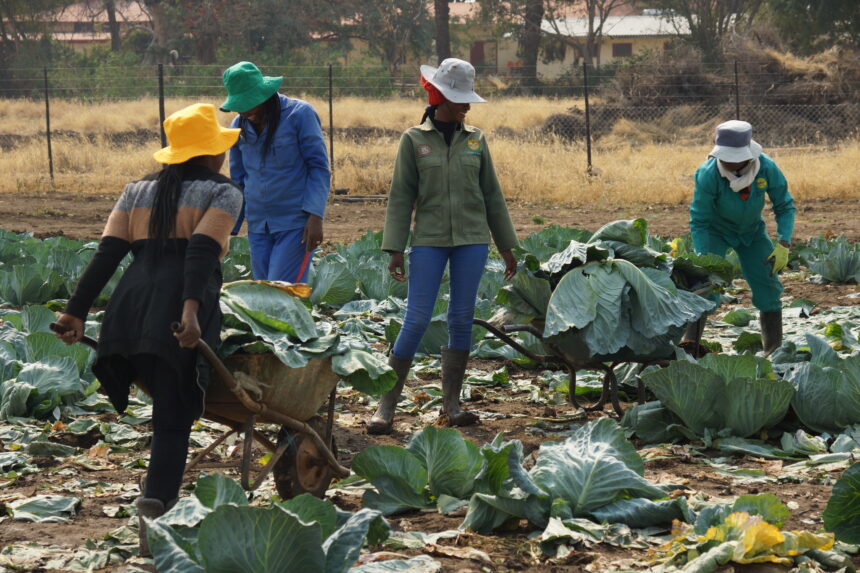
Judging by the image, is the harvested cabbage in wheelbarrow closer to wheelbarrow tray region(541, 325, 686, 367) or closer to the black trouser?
the black trouser

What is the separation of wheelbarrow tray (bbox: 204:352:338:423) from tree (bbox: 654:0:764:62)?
111 feet

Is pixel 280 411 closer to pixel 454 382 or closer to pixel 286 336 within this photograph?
pixel 286 336

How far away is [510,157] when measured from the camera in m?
20.5

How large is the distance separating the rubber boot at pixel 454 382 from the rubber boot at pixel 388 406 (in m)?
0.22

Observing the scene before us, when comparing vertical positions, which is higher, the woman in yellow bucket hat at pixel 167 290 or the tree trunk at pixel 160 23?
the tree trunk at pixel 160 23

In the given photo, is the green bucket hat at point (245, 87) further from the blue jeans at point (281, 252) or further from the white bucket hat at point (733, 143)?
the white bucket hat at point (733, 143)

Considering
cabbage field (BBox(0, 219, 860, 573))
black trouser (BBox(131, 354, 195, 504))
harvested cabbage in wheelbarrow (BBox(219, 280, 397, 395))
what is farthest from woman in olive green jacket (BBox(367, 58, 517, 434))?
black trouser (BBox(131, 354, 195, 504))

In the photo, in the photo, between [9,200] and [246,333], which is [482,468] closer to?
[246,333]

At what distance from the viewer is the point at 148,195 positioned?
12.5 feet

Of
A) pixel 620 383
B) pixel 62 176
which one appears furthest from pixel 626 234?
pixel 62 176

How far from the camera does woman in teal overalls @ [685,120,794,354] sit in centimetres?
632

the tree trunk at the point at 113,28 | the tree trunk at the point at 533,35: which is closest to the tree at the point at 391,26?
the tree trunk at the point at 533,35

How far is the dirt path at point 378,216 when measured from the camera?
557 inches

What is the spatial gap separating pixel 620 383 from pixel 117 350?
3.29 meters
